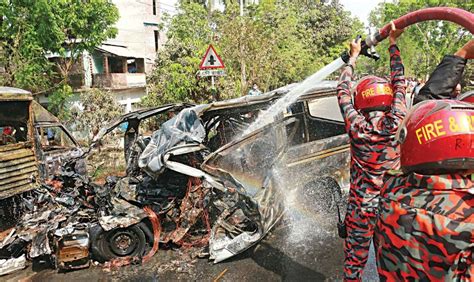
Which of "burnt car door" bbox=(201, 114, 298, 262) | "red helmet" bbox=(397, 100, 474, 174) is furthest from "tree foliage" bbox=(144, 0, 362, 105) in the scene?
"red helmet" bbox=(397, 100, 474, 174)

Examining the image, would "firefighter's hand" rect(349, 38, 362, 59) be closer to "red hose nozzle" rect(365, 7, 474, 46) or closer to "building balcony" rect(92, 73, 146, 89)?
"red hose nozzle" rect(365, 7, 474, 46)

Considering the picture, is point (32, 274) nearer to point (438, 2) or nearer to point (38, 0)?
point (38, 0)

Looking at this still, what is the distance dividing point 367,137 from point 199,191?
280 cm

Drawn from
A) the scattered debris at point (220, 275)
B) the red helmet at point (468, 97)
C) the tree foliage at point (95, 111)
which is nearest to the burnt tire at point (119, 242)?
the scattered debris at point (220, 275)

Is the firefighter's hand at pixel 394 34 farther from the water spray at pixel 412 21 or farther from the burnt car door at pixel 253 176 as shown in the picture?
the burnt car door at pixel 253 176

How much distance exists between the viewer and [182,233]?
16.5ft

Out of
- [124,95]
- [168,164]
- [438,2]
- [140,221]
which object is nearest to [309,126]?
[168,164]

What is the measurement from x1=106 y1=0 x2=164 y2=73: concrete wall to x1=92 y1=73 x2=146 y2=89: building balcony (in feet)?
11.2

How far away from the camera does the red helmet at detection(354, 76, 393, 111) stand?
2832 millimetres

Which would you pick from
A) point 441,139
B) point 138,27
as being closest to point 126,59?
point 138,27

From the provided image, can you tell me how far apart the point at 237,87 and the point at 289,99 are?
943 cm

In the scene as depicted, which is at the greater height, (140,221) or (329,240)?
(140,221)

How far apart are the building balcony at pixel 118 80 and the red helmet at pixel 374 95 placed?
19.2m

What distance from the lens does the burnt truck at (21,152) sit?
242 inches
